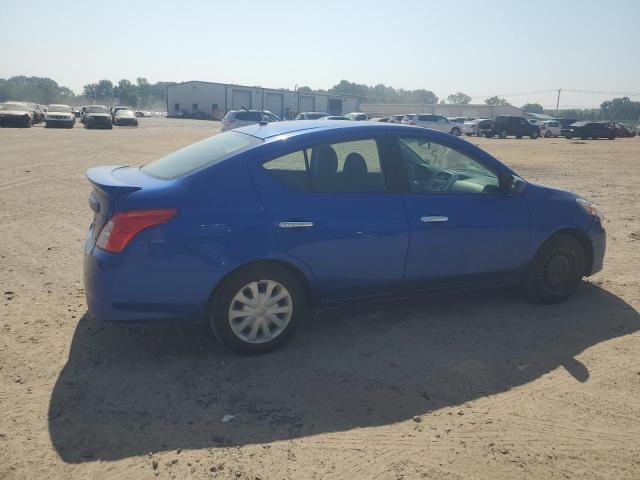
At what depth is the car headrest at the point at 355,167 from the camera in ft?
13.4

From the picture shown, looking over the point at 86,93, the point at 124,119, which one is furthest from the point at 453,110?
the point at 86,93

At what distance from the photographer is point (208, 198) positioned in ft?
11.8

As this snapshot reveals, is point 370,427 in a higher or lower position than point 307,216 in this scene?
lower

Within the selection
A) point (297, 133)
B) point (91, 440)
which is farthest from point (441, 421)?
point (297, 133)

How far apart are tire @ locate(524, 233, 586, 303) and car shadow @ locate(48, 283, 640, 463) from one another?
0.14 metres

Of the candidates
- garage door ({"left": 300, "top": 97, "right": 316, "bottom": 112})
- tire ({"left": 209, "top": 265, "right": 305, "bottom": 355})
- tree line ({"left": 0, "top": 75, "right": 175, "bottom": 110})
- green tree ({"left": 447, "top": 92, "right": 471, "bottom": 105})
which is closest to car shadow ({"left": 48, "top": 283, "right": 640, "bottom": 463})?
tire ({"left": 209, "top": 265, "right": 305, "bottom": 355})

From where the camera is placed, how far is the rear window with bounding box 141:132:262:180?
12.7ft

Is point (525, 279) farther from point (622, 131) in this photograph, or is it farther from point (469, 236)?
point (622, 131)

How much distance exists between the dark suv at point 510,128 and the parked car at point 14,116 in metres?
33.6

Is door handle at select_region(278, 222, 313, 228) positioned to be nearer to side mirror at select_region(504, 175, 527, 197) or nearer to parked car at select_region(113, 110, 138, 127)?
side mirror at select_region(504, 175, 527, 197)

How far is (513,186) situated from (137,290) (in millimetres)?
3237

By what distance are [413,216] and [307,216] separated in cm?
93

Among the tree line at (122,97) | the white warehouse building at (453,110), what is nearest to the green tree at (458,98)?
the tree line at (122,97)

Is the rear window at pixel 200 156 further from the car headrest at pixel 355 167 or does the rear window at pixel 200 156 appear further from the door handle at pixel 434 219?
the door handle at pixel 434 219
